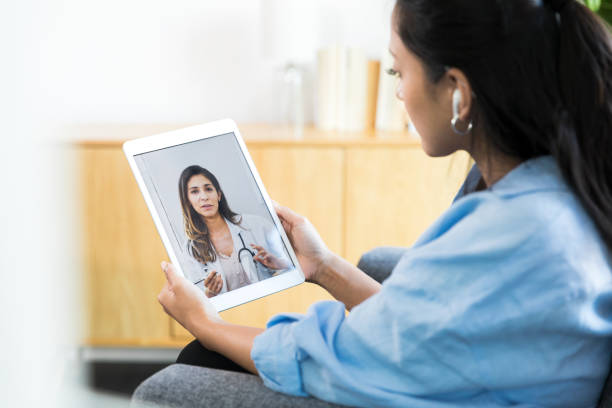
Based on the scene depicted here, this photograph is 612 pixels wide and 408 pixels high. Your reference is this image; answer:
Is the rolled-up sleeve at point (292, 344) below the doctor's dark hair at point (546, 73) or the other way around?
below

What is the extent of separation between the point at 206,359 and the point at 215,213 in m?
0.24

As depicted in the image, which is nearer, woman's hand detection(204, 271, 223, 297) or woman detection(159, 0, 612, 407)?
woman detection(159, 0, 612, 407)

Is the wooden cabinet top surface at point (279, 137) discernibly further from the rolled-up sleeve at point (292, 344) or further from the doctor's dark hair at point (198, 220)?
the rolled-up sleeve at point (292, 344)

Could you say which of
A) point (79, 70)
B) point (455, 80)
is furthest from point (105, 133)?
point (455, 80)

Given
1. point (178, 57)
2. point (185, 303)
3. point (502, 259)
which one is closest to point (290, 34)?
point (178, 57)

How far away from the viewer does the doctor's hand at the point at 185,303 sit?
39.1 inches

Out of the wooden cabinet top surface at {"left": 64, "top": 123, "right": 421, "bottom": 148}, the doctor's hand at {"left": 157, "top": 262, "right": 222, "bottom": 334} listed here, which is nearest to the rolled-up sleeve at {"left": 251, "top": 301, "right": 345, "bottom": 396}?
the doctor's hand at {"left": 157, "top": 262, "right": 222, "bottom": 334}

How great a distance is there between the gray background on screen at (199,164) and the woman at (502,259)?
1.12ft

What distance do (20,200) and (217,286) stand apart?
701 millimetres

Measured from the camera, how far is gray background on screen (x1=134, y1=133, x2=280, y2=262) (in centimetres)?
111

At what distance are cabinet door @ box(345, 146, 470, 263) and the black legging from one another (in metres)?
0.96

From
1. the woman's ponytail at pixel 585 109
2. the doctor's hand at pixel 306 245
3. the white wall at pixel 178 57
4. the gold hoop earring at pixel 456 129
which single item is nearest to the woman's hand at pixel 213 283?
the doctor's hand at pixel 306 245

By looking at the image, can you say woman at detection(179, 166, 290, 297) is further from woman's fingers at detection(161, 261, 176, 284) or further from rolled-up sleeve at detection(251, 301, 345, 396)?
rolled-up sleeve at detection(251, 301, 345, 396)

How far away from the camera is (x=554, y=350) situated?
76 cm
